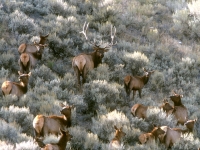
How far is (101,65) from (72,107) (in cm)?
327

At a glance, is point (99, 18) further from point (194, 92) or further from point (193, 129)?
point (193, 129)

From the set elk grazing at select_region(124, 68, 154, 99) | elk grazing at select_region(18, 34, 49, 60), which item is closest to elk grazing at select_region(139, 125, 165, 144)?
elk grazing at select_region(124, 68, 154, 99)

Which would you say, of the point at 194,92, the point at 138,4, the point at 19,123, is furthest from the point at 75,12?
the point at 19,123

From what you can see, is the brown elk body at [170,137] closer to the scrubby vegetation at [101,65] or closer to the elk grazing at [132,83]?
the scrubby vegetation at [101,65]

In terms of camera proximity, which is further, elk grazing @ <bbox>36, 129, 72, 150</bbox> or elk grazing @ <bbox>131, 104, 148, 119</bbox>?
elk grazing @ <bbox>131, 104, 148, 119</bbox>

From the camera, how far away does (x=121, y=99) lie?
10.3 metres

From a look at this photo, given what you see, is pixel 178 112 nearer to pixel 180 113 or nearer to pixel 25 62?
pixel 180 113

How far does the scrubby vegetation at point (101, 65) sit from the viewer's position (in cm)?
799

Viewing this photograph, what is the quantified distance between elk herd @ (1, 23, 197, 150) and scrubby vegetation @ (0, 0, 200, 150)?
193mm

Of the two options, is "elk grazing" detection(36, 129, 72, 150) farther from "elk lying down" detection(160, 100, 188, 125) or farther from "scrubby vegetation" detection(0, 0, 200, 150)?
"elk lying down" detection(160, 100, 188, 125)

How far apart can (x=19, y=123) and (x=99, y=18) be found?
9.10 metres

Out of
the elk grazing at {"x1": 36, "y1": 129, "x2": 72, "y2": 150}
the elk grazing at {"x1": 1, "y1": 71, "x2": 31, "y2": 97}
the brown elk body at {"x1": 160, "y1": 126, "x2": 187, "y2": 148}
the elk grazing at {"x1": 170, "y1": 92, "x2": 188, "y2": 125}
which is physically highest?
the elk grazing at {"x1": 36, "y1": 129, "x2": 72, "y2": 150}

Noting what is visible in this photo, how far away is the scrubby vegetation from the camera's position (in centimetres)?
799

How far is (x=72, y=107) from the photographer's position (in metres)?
8.66
